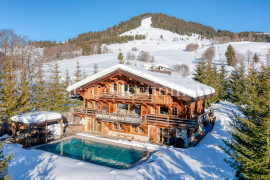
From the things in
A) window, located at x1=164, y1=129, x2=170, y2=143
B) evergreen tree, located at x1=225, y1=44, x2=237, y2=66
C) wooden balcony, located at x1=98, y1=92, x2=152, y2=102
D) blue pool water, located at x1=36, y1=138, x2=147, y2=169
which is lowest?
blue pool water, located at x1=36, y1=138, x2=147, y2=169

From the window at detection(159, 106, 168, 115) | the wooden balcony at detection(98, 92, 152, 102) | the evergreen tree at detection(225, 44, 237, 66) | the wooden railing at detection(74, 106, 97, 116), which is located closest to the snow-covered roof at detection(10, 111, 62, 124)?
the wooden railing at detection(74, 106, 97, 116)

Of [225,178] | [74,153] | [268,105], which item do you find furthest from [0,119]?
[268,105]

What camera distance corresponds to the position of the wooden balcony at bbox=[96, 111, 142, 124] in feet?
61.3

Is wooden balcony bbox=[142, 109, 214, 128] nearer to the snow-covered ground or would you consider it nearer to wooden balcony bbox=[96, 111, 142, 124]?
wooden balcony bbox=[96, 111, 142, 124]

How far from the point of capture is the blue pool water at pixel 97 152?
1496 cm

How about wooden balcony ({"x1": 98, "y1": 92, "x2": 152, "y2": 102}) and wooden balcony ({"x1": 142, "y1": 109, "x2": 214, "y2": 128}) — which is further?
wooden balcony ({"x1": 98, "y1": 92, "x2": 152, "y2": 102})

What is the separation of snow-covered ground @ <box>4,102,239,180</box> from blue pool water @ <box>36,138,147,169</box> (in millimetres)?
1903

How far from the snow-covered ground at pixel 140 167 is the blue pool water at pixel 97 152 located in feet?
6.24

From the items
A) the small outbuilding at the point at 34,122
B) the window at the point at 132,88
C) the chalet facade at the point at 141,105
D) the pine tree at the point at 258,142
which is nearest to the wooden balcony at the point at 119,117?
the chalet facade at the point at 141,105

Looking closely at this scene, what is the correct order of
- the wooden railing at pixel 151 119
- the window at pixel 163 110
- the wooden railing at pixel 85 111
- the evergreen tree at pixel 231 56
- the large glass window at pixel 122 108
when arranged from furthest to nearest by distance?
the evergreen tree at pixel 231 56
the wooden railing at pixel 85 111
the large glass window at pixel 122 108
the window at pixel 163 110
the wooden railing at pixel 151 119

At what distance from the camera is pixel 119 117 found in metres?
19.5

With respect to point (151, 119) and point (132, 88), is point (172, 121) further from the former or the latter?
point (132, 88)

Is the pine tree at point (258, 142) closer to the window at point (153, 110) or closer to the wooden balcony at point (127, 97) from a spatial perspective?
the wooden balcony at point (127, 97)

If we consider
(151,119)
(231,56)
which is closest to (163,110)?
(151,119)
